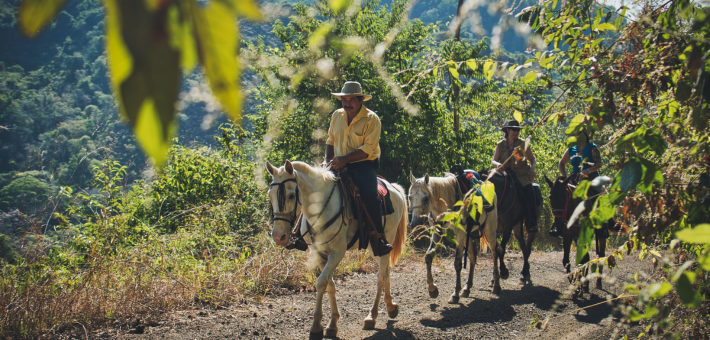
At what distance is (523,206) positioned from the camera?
24.5 feet

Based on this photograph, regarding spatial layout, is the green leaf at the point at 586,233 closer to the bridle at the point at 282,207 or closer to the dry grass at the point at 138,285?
the bridle at the point at 282,207

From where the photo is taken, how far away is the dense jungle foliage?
66 centimetres

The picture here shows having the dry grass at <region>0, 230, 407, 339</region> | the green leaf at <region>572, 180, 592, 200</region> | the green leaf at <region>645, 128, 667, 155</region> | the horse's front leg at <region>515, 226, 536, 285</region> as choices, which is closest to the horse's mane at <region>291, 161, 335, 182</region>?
the dry grass at <region>0, 230, 407, 339</region>

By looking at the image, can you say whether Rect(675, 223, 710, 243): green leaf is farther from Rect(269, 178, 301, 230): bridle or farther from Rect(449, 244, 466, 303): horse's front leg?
Rect(449, 244, 466, 303): horse's front leg

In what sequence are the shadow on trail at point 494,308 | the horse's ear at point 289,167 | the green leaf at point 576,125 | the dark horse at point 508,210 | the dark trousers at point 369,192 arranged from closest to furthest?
1. the green leaf at point 576,125
2. the horse's ear at point 289,167
3. the dark trousers at point 369,192
4. the shadow on trail at point 494,308
5. the dark horse at point 508,210

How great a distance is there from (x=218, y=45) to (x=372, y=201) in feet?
13.7

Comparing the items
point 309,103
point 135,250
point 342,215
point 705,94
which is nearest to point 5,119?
point 705,94

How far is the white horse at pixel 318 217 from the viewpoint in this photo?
4.11m

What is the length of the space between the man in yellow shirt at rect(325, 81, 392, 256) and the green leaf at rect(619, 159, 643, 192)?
10.4 ft

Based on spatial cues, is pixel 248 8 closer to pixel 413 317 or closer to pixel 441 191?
pixel 413 317

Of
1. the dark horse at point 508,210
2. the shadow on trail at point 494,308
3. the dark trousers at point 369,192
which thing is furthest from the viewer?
the dark horse at point 508,210

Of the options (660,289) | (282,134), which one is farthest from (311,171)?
(282,134)

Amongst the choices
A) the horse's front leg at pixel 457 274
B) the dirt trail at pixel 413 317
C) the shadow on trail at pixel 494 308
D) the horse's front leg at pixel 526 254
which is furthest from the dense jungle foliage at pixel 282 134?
the horse's front leg at pixel 526 254

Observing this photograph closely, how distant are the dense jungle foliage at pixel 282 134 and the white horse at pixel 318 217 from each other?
883 mm
